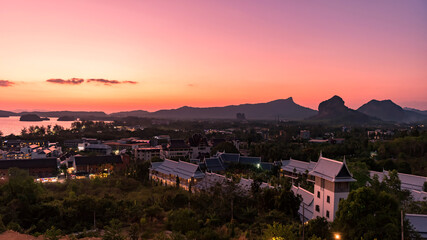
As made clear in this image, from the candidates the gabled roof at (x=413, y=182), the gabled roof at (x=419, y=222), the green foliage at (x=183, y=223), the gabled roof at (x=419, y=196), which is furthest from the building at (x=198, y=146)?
the gabled roof at (x=419, y=222)

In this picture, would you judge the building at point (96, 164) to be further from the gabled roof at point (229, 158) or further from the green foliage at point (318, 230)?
the green foliage at point (318, 230)

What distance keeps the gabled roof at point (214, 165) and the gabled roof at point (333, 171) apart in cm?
2141

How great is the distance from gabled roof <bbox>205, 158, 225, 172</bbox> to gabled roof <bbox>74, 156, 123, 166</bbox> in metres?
17.0

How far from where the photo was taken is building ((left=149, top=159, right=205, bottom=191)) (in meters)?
34.8

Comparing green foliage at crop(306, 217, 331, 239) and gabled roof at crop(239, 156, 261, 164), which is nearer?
green foliage at crop(306, 217, 331, 239)

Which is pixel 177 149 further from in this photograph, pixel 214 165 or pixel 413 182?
pixel 413 182

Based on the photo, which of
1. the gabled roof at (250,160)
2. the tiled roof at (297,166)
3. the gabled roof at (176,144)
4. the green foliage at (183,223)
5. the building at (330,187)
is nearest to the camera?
the green foliage at (183,223)

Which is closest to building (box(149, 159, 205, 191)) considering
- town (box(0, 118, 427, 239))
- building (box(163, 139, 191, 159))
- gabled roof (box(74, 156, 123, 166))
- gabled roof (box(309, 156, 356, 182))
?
town (box(0, 118, 427, 239))

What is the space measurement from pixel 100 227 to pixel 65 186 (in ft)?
44.7

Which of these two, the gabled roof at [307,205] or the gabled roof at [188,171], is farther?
the gabled roof at [188,171]

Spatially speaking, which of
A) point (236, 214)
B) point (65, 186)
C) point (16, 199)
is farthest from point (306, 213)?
point (65, 186)

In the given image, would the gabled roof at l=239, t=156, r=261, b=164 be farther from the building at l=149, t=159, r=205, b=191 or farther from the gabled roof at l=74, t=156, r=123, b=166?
the gabled roof at l=74, t=156, r=123, b=166

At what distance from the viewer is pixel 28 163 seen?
46.2m

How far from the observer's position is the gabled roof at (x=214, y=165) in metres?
42.7
